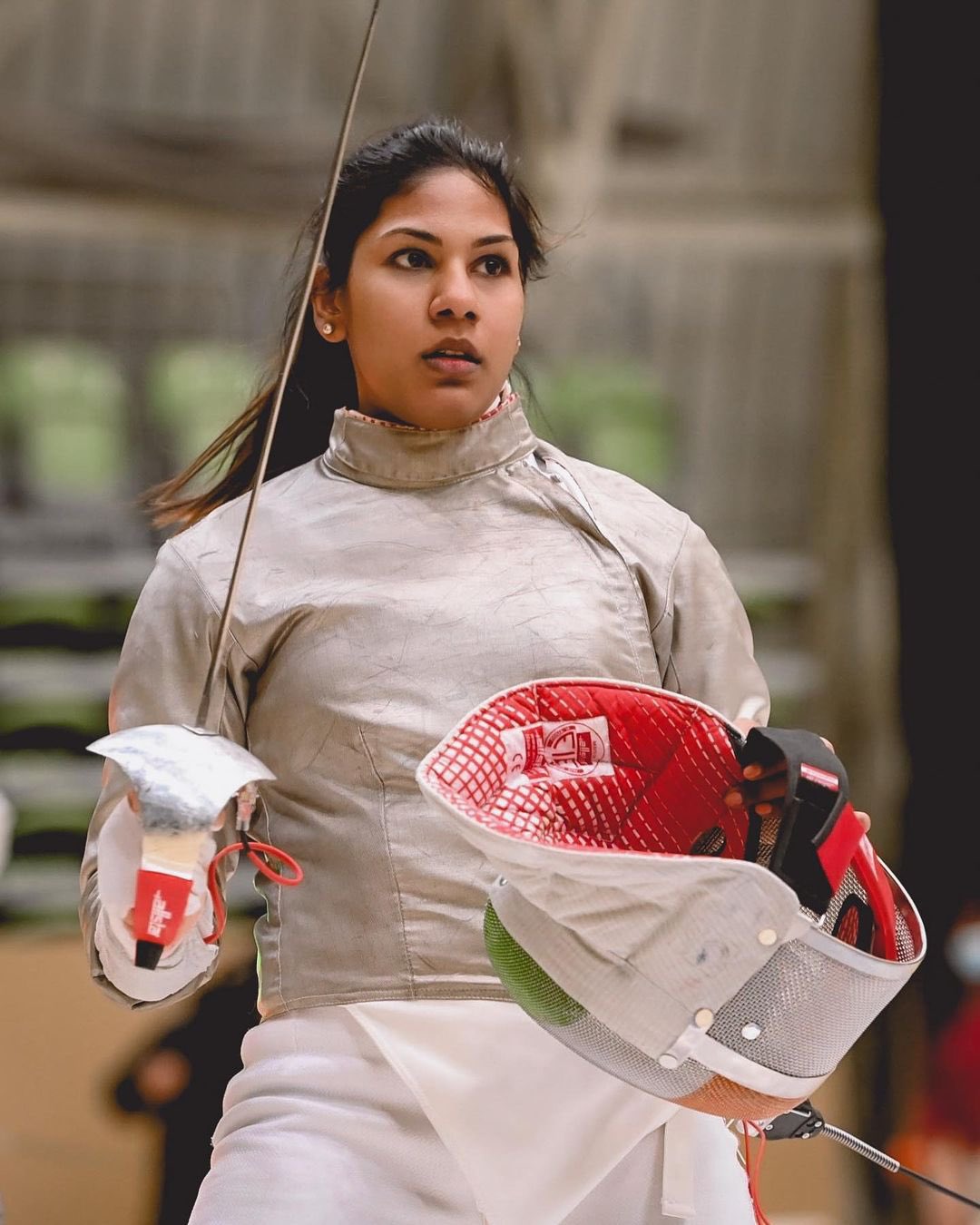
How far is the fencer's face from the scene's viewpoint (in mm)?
1490

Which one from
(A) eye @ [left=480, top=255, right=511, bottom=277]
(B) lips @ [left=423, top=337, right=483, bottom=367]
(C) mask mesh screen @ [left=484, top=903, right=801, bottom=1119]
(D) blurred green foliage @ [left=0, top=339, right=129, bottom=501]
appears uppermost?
(A) eye @ [left=480, top=255, right=511, bottom=277]

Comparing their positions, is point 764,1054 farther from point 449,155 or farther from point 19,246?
point 19,246

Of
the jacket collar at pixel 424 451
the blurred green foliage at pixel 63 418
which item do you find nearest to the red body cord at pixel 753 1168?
the jacket collar at pixel 424 451

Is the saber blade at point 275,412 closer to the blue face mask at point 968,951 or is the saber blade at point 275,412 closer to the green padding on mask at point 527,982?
the green padding on mask at point 527,982

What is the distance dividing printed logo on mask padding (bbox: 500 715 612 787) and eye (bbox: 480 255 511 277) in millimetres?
406

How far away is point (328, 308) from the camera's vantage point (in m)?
1.60

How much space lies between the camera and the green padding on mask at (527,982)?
48.1 inches

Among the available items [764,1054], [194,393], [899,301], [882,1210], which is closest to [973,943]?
[882,1210]

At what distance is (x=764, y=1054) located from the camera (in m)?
1.19

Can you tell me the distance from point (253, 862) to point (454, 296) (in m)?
0.47

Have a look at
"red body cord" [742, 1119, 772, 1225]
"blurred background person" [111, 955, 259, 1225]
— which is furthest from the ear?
"blurred background person" [111, 955, 259, 1225]

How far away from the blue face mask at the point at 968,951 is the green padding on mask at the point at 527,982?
125 inches

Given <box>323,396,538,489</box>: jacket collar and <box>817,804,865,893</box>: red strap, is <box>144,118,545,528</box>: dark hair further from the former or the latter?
<box>817,804,865,893</box>: red strap

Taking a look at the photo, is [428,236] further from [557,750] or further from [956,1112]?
[956,1112]
